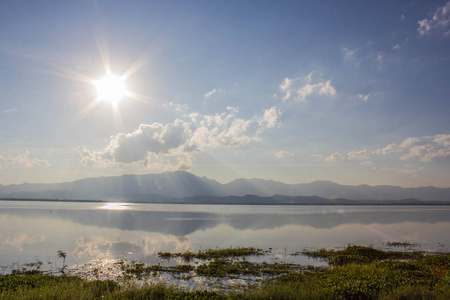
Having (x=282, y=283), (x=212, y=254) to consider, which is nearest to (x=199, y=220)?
(x=212, y=254)

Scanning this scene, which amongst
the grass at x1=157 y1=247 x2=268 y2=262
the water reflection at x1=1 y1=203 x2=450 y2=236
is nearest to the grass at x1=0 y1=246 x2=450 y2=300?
the grass at x1=157 y1=247 x2=268 y2=262

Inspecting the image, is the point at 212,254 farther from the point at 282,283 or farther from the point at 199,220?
the point at 199,220

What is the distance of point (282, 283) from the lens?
20000mm

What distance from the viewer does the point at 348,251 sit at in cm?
3544

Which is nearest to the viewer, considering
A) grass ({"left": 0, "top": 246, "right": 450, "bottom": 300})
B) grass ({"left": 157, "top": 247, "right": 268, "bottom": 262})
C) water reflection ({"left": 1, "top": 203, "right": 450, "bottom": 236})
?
grass ({"left": 0, "top": 246, "right": 450, "bottom": 300})

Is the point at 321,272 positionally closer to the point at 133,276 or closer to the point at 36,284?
the point at 133,276

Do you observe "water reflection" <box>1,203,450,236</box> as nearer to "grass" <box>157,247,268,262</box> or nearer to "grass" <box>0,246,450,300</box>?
"grass" <box>157,247,268,262</box>

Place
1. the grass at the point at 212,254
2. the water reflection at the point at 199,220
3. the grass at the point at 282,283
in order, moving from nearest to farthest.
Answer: the grass at the point at 282,283
the grass at the point at 212,254
the water reflection at the point at 199,220

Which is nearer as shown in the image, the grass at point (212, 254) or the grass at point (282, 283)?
the grass at point (282, 283)

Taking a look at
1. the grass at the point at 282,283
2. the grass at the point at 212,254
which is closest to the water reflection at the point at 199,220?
the grass at the point at 212,254

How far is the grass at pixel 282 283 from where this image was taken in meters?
15.7

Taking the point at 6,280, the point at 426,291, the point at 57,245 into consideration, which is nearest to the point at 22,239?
the point at 57,245

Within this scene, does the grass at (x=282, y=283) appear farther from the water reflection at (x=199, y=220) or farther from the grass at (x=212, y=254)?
the water reflection at (x=199, y=220)

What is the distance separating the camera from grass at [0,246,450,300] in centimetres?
1574
